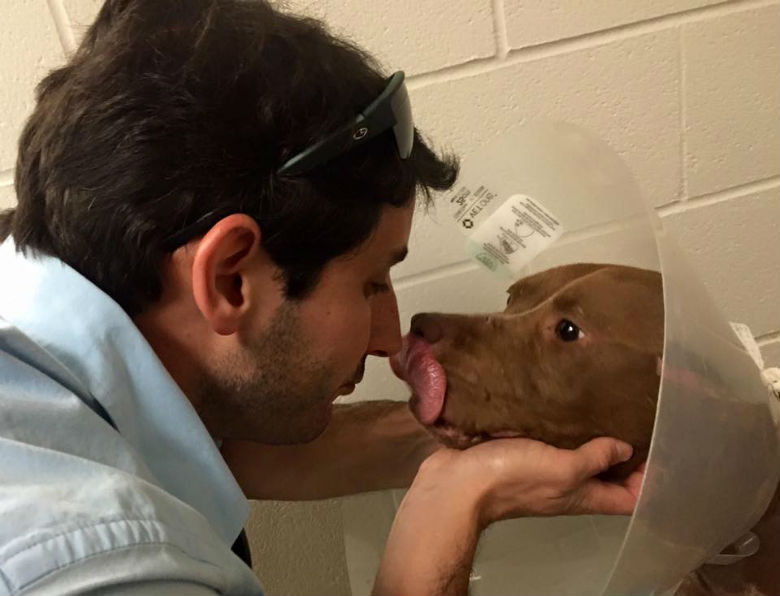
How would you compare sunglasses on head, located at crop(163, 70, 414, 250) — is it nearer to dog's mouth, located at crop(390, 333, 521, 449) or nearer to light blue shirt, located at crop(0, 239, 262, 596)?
light blue shirt, located at crop(0, 239, 262, 596)

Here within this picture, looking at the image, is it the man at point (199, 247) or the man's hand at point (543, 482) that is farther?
the man's hand at point (543, 482)

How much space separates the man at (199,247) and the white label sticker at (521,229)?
0.32 meters

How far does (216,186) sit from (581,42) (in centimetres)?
80

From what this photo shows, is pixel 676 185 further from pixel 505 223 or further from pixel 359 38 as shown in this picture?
pixel 359 38

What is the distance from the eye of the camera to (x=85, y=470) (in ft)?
2.25

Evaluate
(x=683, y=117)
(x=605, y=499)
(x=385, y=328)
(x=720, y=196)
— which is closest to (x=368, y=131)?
(x=385, y=328)

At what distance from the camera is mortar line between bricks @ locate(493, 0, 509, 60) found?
4.43 ft

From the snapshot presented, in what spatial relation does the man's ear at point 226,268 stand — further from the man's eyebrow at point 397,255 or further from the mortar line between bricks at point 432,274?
the mortar line between bricks at point 432,274

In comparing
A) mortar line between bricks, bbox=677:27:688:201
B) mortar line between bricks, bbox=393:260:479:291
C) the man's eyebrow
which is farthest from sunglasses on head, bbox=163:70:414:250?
mortar line between bricks, bbox=677:27:688:201

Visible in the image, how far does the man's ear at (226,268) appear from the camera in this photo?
2.67ft

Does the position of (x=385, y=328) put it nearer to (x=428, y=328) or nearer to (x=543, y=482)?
(x=428, y=328)

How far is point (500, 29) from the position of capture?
136cm

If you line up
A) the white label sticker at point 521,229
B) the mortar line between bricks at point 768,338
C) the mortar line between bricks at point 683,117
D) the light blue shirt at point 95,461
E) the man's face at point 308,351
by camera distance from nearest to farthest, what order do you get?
the light blue shirt at point 95,461 → the man's face at point 308,351 → the white label sticker at point 521,229 → the mortar line between bricks at point 683,117 → the mortar line between bricks at point 768,338

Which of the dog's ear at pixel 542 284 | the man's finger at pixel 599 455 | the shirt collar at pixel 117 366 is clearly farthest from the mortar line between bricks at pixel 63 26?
the man's finger at pixel 599 455
